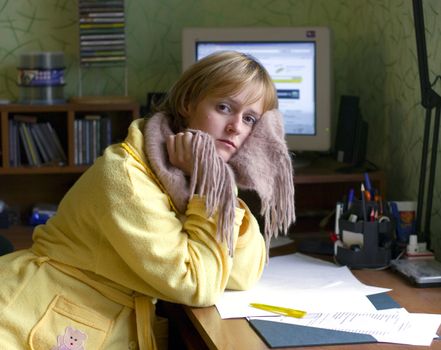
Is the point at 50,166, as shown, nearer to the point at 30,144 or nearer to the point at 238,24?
the point at 30,144

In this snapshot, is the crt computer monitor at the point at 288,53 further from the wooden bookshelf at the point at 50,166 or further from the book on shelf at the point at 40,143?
the book on shelf at the point at 40,143

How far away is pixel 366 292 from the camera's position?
180cm

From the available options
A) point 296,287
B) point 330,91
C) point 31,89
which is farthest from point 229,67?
point 31,89

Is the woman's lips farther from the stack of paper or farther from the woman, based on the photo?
the stack of paper

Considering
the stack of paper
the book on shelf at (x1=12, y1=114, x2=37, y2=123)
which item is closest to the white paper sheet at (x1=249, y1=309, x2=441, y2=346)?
the stack of paper

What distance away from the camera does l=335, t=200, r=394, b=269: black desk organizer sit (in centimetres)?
200

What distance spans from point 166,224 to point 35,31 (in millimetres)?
1362

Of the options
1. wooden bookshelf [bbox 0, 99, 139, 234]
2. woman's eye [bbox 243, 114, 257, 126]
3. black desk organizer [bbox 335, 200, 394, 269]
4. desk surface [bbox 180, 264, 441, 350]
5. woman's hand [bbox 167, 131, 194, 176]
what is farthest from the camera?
wooden bookshelf [bbox 0, 99, 139, 234]

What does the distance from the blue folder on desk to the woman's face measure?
38cm

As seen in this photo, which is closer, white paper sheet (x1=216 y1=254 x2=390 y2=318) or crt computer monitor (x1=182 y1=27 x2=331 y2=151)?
white paper sheet (x1=216 y1=254 x2=390 y2=318)

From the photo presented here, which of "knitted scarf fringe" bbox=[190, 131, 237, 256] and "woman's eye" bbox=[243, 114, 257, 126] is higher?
"woman's eye" bbox=[243, 114, 257, 126]

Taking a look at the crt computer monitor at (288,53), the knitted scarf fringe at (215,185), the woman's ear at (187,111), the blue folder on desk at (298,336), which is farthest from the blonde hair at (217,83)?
the crt computer monitor at (288,53)

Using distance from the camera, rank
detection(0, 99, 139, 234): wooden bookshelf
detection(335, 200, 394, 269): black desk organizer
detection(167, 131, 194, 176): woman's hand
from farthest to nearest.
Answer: detection(0, 99, 139, 234): wooden bookshelf → detection(335, 200, 394, 269): black desk organizer → detection(167, 131, 194, 176): woman's hand

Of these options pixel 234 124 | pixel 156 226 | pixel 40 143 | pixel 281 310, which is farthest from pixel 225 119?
pixel 40 143
